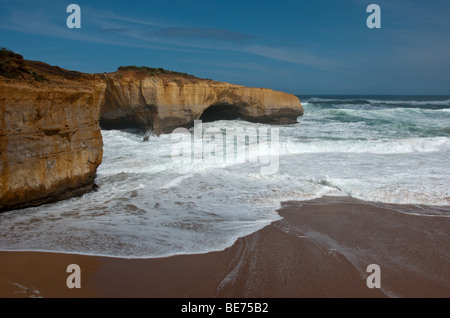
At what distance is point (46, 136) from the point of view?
5281 mm

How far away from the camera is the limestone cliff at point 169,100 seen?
13.0m

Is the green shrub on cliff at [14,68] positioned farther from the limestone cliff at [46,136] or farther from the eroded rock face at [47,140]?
the eroded rock face at [47,140]

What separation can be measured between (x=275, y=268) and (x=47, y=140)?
4093 mm

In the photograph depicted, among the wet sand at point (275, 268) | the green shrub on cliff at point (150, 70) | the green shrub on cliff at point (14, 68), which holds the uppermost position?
the green shrub on cliff at point (150, 70)

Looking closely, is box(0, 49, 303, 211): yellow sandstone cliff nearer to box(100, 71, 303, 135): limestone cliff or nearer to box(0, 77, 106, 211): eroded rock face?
box(0, 77, 106, 211): eroded rock face

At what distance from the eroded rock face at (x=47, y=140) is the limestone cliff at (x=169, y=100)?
6.62 metres

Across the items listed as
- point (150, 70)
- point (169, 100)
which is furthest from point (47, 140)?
point (150, 70)

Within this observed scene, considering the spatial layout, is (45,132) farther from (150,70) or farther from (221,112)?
(221,112)

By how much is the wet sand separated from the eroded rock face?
1590 mm

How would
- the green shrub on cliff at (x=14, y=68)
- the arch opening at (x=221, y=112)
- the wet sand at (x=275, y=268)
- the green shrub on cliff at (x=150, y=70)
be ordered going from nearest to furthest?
the wet sand at (x=275, y=268) < the green shrub on cliff at (x=14, y=68) < the green shrub on cliff at (x=150, y=70) < the arch opening at (x=221, y=112)

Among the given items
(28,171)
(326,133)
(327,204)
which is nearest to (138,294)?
(28,171)

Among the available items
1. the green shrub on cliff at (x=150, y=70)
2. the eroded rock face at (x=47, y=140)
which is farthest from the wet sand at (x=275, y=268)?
the green shrub on cliff at (x=150, y=70)
